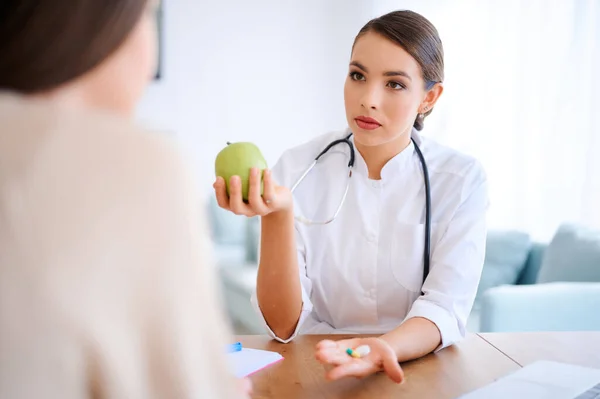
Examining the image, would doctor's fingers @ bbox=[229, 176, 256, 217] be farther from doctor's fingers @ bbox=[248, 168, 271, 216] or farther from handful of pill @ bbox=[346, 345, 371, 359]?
handful of pill @ bbox=[346, 345, 371, 359]

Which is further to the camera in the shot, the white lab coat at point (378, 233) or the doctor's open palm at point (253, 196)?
the white lab coat at point (378, 233)

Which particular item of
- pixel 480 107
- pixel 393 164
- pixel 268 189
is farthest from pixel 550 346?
pixel 480 107

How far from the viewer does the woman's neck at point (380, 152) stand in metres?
1.57

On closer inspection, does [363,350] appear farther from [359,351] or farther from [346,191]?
[346,191]

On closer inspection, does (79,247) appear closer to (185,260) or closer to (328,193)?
(185,260)

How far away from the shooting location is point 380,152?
1.57 meters

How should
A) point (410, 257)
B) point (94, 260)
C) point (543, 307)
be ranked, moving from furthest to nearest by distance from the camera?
point (543, 307) → point (410, 257) → point (94, 260)

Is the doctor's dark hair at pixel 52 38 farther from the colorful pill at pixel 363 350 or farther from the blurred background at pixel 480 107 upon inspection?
the blurred background at pixel 480 107

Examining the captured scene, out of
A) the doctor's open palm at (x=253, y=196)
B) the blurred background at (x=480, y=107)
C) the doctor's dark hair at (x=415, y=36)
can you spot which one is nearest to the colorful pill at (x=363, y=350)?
the doctor's open palm at (x=253, y=196)

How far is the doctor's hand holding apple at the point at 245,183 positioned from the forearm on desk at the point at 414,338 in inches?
12.5

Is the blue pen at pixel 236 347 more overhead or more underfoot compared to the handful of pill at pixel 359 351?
more underfoot

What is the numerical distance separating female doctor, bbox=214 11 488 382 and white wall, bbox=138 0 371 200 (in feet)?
11.0

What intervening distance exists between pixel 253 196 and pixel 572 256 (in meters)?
1.89

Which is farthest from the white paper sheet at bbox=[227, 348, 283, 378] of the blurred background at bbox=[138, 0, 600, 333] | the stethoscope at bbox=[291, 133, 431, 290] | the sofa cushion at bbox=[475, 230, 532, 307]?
the sofa cushion at bbox=[475, 230, 532, 307]
